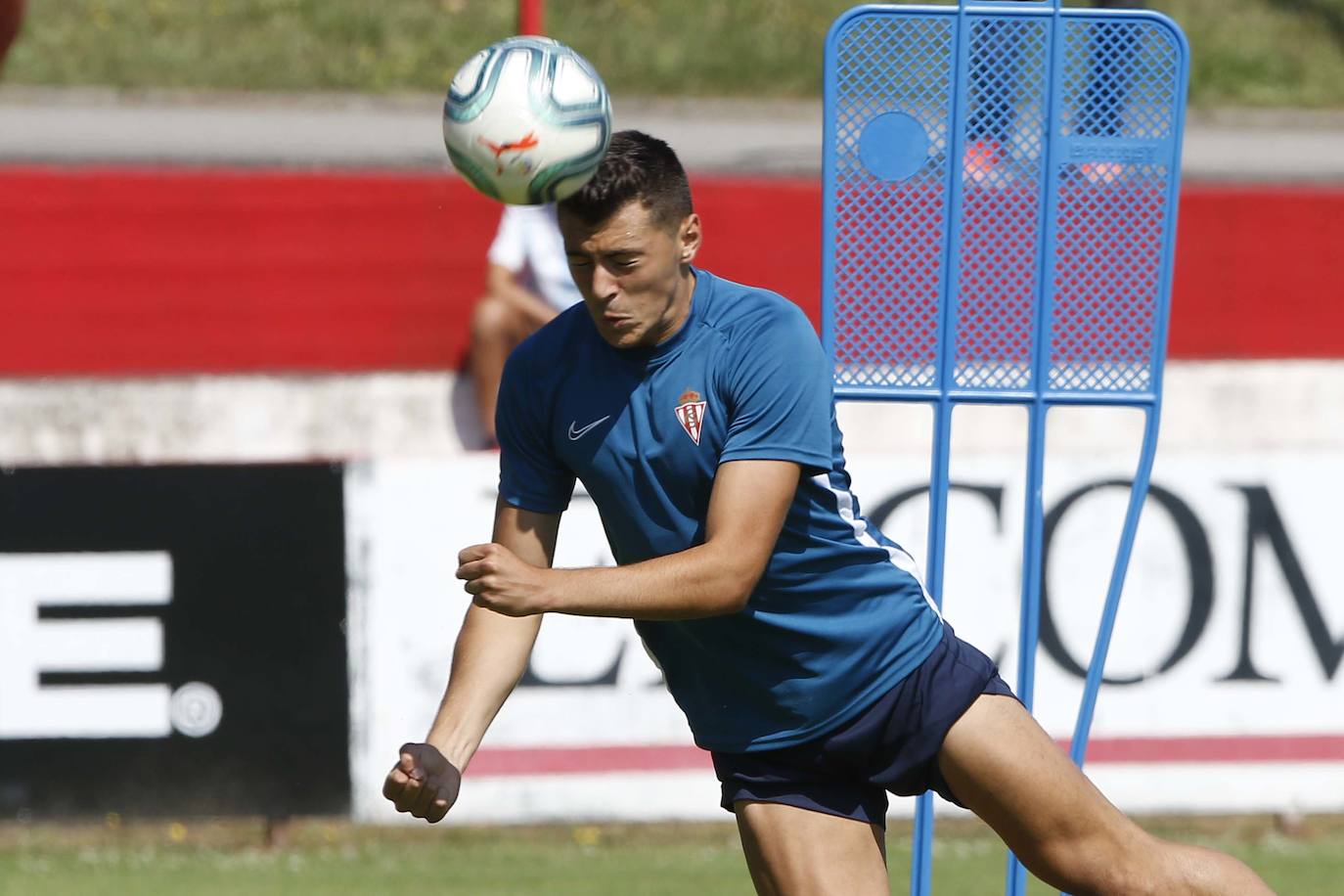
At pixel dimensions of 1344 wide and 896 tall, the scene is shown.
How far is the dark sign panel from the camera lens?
6.17 meters

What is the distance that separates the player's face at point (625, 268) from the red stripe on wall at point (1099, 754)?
10.6ft

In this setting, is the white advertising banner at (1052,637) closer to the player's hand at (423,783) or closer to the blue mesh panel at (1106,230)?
the blue mesh panel at (1106,230)

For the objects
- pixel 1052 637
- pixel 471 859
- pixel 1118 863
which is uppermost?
pixel 1118 863

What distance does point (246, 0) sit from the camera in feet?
49.6

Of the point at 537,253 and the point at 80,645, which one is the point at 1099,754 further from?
the point at 80,645

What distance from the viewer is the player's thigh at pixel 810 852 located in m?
3.55

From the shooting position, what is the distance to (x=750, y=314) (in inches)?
136

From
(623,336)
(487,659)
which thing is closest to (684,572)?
(623,336)

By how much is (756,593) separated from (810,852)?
0.56 metres

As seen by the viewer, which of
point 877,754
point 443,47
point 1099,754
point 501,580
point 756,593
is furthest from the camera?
point 443,47

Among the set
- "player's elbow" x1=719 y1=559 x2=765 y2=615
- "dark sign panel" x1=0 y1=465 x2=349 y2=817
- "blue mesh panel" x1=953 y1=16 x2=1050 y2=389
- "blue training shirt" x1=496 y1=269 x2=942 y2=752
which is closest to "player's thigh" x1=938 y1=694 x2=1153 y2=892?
"blue training shirt" x1=496 y1=269 x2=942 y2=752

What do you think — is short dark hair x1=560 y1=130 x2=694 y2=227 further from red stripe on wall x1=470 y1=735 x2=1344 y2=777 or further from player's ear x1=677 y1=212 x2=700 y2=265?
red stripe on wall x1=470 y1=735 x2=1344 y2=777

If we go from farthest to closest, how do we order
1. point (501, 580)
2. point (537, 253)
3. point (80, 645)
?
1. point (537, 253)
2. point (80, 645)
3. point (501, 580)

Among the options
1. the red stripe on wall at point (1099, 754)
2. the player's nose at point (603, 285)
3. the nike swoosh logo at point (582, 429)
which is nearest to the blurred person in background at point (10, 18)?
the player's nose at point (603, 285)
